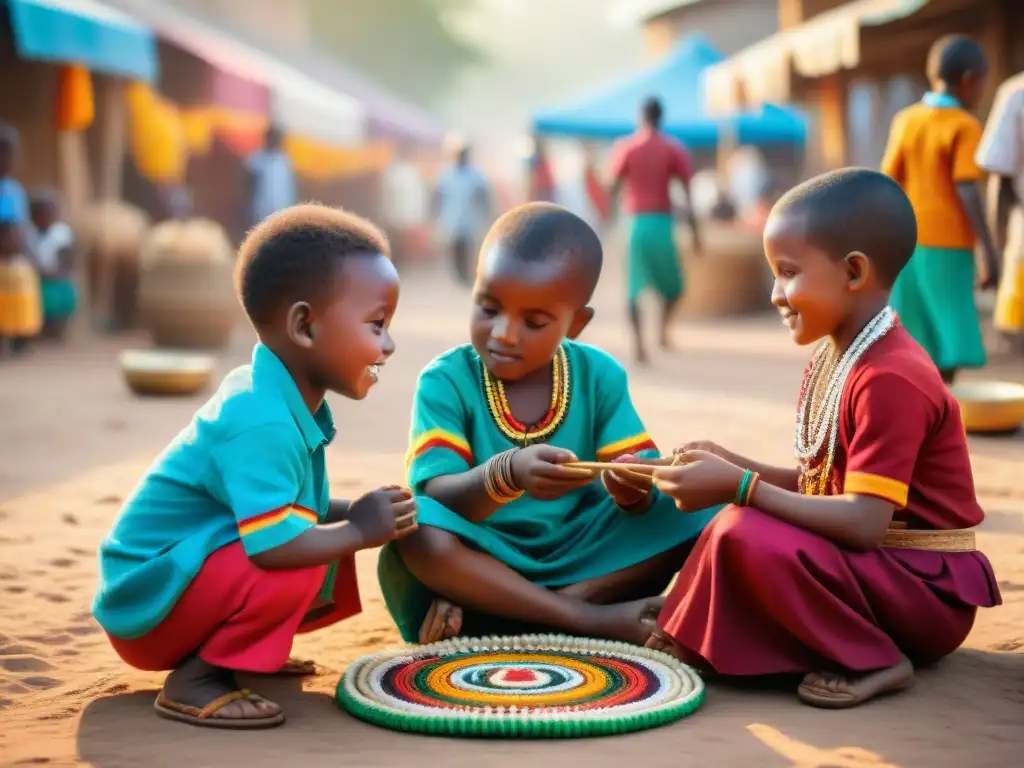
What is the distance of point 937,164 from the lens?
22.0 feet

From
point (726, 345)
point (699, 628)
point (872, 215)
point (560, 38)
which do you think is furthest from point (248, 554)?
point (560, 38)

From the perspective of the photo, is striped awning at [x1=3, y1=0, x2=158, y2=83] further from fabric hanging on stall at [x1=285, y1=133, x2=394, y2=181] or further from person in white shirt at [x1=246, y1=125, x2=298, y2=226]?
fabric hanging on stall at [x1=285, y1=133, x2=394, y2=181]

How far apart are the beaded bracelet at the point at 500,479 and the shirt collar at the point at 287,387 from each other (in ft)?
1.48

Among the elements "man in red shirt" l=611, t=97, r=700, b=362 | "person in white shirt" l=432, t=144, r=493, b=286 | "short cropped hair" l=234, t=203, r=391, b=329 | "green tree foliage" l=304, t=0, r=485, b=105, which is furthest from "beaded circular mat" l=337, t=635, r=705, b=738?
"green tree foliage" l=304, t=0, r=485, b=105

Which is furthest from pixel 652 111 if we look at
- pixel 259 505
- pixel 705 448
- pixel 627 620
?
pixel 259 505

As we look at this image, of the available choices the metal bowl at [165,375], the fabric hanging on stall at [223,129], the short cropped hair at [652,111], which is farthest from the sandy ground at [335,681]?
the fabric hanging on stall at [223,129]

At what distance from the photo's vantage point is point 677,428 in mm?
7281

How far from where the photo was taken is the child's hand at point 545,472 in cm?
320

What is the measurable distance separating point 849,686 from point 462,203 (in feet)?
52.2

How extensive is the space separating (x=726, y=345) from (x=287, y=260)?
32.1 ft

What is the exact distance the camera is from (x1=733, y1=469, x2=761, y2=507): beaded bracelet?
122 inches

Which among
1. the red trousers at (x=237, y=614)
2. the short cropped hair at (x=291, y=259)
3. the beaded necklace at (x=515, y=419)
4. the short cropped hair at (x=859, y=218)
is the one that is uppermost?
the short cropped hair at (x=859, y=218)

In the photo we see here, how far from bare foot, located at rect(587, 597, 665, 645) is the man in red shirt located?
280 inches

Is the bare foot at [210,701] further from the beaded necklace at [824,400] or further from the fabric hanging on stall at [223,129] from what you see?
the fabric hanging on stall at [223,129]
